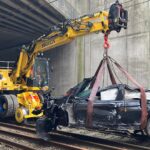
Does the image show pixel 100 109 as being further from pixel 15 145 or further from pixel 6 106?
pixel 6 106

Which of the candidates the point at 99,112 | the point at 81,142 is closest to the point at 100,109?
the point at 99,112

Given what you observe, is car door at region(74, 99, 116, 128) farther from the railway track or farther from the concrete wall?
the concrete wall

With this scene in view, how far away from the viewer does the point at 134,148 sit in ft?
30.9

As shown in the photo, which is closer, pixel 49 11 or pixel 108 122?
pixel 108 122

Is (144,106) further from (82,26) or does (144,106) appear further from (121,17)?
(82,26)

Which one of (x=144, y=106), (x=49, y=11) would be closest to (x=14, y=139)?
(x=144, y=106)

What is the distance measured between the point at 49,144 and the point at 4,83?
261 inches

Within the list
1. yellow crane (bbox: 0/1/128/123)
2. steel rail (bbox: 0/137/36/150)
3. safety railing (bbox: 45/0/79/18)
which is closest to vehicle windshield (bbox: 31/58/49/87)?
yellow crane (bbox: 0/1/128/123)

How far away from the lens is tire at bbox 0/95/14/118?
15.1 metres

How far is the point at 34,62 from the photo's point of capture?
16078 mm

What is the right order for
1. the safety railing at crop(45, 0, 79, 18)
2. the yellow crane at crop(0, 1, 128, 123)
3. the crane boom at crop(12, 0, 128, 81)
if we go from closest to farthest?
1. the crane boom at crop(12, 0, 128, 81)
2. the yellow crane at crop(0, 1, 128, 123)
3. the safety railing at crop(45, 0, 79, 18)

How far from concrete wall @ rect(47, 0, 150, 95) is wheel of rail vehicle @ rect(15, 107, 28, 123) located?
7.91m

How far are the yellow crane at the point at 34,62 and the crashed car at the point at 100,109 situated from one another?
86.8 inches

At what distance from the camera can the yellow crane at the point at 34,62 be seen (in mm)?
11758
